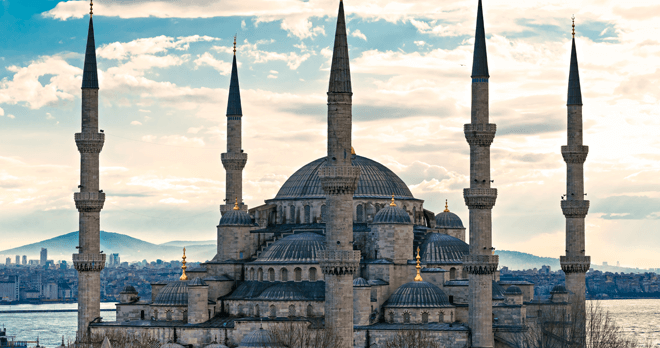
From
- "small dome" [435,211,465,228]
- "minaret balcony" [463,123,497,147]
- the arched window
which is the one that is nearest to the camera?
"minaret balcony" [463,123,497,147]

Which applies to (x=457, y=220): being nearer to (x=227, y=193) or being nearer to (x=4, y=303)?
(x=227, y=193)

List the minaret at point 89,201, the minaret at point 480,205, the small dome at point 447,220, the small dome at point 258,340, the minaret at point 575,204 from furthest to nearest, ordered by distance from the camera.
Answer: the small dome at point 447,220 < the minaret at point 575,204 < the minaret at point 89,201 < the minaret at point 480,205 < the small dome at point 258,340

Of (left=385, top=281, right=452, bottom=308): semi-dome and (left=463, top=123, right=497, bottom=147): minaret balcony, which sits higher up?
(left=463, top=123, right=497, bottom=147): minaret balcony

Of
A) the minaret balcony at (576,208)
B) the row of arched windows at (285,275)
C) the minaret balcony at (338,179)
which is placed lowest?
the row of arched windows at (285,275)

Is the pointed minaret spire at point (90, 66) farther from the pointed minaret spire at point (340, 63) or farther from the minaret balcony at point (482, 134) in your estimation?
the minaret balcony at point (482, 134)

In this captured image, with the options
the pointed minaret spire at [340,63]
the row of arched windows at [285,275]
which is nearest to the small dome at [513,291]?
the row of arched windows at [285,275]

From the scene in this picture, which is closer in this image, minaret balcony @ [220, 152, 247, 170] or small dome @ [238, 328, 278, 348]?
small dome @ [238, 328, 278, 348]

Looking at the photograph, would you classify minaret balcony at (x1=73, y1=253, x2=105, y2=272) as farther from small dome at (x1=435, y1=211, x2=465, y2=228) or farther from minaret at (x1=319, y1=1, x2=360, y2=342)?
small dome at (x1=435, y1=211, x2=465, y2=228)

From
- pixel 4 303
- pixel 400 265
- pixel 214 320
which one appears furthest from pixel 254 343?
pixel 4 303

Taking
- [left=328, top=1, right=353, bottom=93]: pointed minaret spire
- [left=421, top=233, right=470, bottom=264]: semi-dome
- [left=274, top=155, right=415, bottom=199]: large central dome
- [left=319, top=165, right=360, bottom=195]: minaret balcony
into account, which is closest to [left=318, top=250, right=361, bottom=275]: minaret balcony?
[left=319, top=165, right=360, bottom=195]: minaret balcony
